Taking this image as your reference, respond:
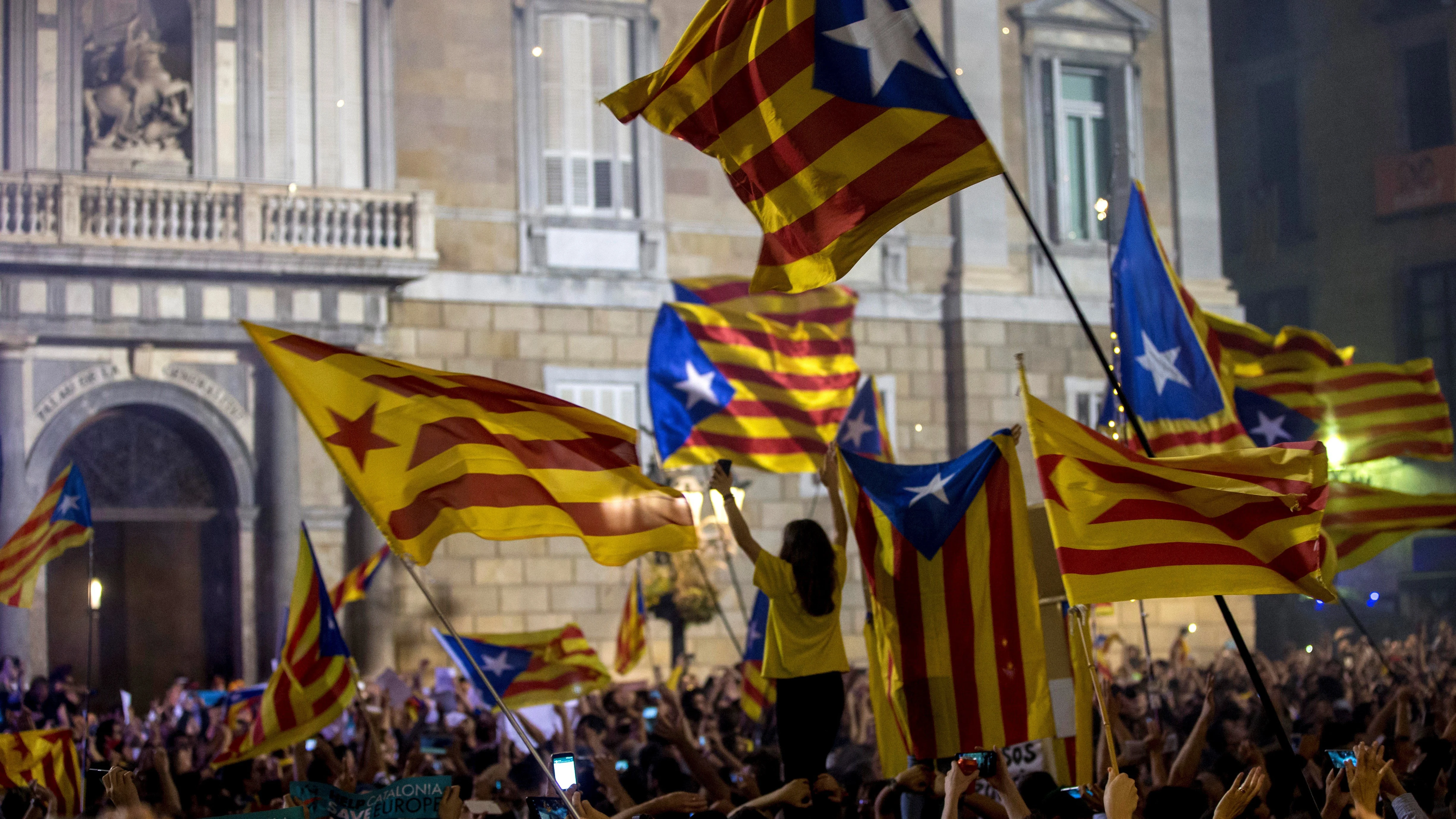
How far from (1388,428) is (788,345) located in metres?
4.65

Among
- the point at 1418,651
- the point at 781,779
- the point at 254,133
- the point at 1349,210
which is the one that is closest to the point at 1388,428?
the point at 1418,651

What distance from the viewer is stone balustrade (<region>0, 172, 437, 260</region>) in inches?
662

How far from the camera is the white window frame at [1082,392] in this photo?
2200 centimetres

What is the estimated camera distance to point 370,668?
1781cm

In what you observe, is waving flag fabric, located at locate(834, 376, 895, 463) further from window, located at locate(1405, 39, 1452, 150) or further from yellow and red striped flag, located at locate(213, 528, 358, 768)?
window, located at locate(1405, 39, 1452, 150)

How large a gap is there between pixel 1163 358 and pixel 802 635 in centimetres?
386

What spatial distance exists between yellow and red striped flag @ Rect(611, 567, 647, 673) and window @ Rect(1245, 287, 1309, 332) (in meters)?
17.1

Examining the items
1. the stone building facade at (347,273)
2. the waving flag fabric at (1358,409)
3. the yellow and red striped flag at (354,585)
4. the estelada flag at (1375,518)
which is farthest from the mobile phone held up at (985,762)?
the stone building facade at (347,273)

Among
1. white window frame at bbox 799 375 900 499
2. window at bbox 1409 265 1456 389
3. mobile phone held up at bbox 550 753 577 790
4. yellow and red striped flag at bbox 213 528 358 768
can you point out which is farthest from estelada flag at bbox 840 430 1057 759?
window at bbox 1409 265 1456 389

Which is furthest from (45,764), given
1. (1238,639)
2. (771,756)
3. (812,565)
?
(1238,639)

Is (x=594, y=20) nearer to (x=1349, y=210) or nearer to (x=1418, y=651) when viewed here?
(x=1418, y=651)

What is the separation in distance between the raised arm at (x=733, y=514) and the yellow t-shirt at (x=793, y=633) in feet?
0.22

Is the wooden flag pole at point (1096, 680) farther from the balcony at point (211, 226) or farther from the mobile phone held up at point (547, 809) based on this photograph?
the balcony at point (211, 226)

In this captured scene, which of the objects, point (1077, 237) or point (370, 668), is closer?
point (370, 668)
